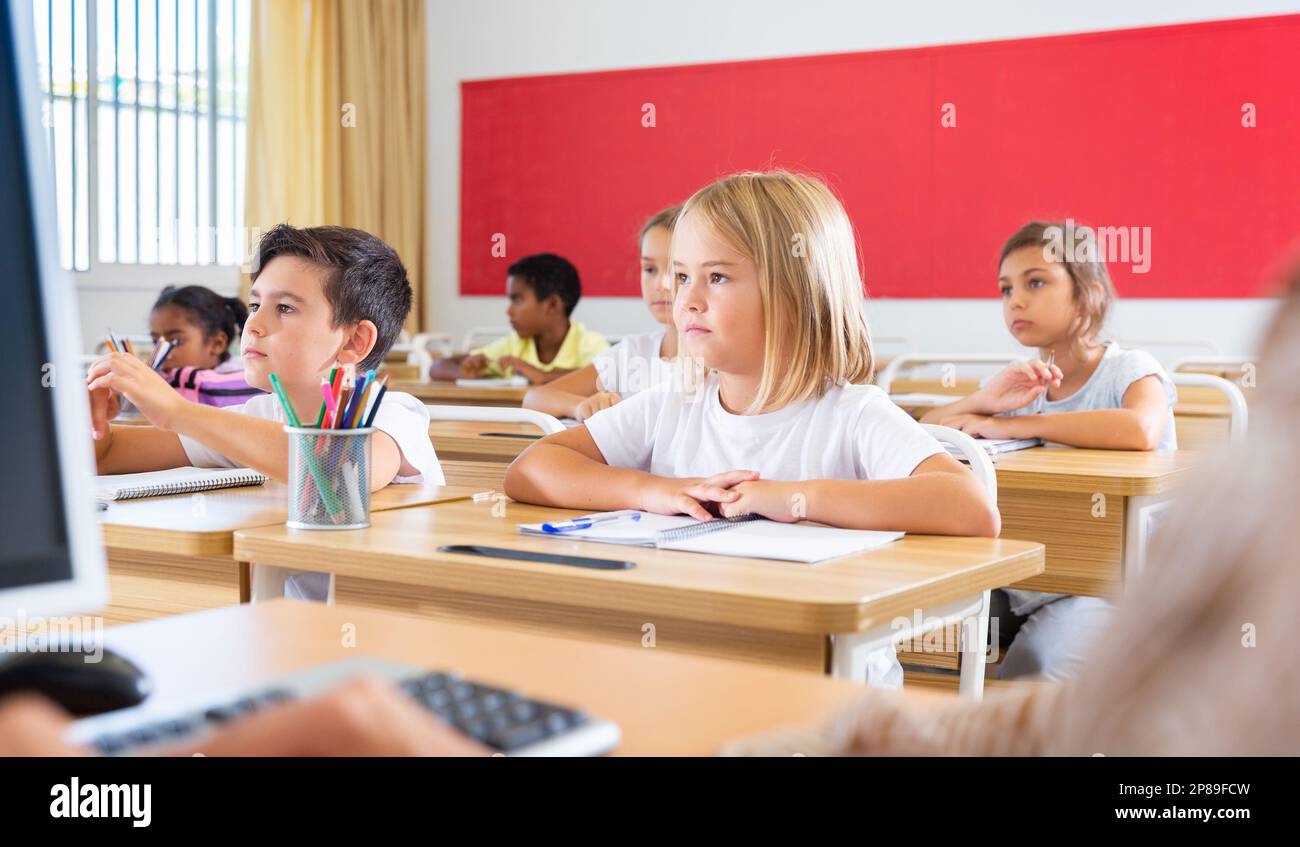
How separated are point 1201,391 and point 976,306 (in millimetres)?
1853

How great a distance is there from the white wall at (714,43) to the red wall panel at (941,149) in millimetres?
68

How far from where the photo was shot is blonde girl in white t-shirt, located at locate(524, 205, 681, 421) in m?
3.65

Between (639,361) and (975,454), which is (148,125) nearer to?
(639,361)

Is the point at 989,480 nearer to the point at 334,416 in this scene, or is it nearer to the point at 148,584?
the point at 334,416

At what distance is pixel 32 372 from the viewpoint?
0.64m

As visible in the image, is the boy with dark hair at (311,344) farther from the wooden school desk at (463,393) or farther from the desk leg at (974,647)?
the wooden school desk at (463,393)

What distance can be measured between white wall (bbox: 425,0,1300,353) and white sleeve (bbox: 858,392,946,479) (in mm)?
4049

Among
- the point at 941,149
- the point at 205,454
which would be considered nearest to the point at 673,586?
the point at 205,454

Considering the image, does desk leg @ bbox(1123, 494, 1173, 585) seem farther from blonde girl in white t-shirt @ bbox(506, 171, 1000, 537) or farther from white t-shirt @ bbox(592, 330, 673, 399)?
white t-shirt @ bbox(592, 330, 673, 399)

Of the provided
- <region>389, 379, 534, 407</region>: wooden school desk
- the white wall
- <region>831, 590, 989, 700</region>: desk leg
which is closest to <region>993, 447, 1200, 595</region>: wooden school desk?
<region>831, 590, 989, 700</region>: desk leg

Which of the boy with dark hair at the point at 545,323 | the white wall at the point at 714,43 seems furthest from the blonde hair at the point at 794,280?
the white wall at the point at 714,43
